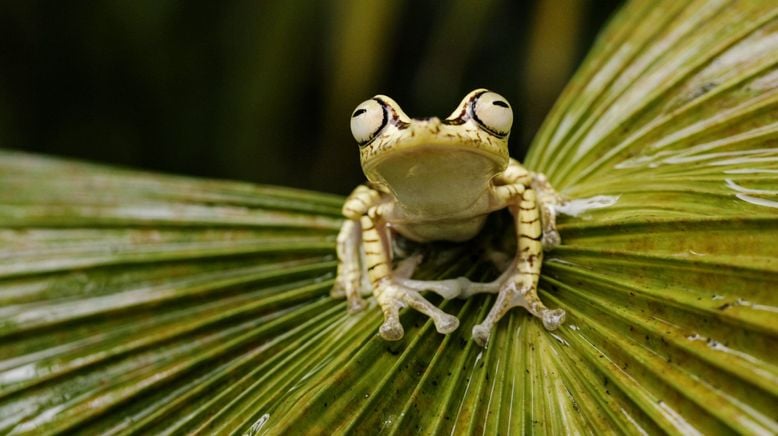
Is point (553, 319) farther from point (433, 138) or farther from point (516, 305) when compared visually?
point (433, 138)

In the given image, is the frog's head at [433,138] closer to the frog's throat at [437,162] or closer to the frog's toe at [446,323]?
the frog's throat at [437,162]

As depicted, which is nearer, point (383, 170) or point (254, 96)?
point (383, 170)

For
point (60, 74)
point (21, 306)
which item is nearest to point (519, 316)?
point (21, 306)

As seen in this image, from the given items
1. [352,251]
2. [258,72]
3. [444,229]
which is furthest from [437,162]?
[258,72]

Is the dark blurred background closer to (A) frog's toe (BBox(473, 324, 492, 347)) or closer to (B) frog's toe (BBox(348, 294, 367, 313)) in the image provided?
(B) frog's toe (BBox(348, 294, 367, 313))

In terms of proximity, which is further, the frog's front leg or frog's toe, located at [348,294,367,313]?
frog's toe, located at [348,294,367,313]

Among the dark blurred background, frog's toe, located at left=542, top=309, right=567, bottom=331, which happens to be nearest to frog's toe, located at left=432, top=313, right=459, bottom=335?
frog's toe, located at left=542, top=309, right=567, bottom=331

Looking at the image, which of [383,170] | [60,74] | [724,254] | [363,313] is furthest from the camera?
[60,74]

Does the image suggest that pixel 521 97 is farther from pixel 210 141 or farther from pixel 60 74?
pixel 60 74
